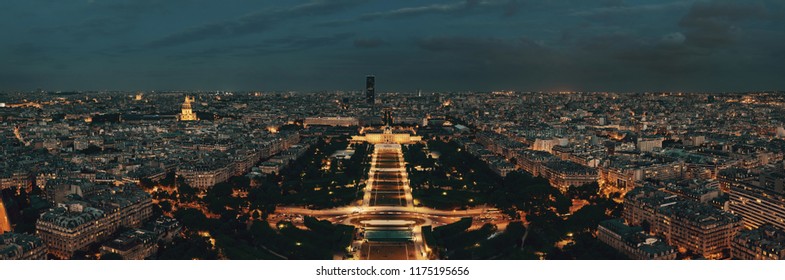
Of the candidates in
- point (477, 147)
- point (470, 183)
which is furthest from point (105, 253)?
point (477, 147)

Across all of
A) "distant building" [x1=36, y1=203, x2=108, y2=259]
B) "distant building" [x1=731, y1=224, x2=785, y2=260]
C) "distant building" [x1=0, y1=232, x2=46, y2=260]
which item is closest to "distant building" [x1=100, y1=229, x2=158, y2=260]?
"distant building" [x1=36, y1=203, x2=108, y2=259]

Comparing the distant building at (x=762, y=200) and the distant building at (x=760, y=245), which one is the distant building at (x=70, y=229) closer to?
the distant building at (x=760, y=245)

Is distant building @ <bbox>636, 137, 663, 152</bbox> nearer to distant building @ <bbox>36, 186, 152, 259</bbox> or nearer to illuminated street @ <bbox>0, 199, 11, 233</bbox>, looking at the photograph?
distant building @ <bbox>36, 186, 152, 259</bbox>

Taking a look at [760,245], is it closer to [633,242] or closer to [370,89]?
[633,242]

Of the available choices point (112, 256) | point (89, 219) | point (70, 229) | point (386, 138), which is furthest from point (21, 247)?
point (386, 138)

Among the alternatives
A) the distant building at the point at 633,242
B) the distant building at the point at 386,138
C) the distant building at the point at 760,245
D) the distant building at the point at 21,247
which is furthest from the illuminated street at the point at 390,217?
the distant building at the point at 386,138
